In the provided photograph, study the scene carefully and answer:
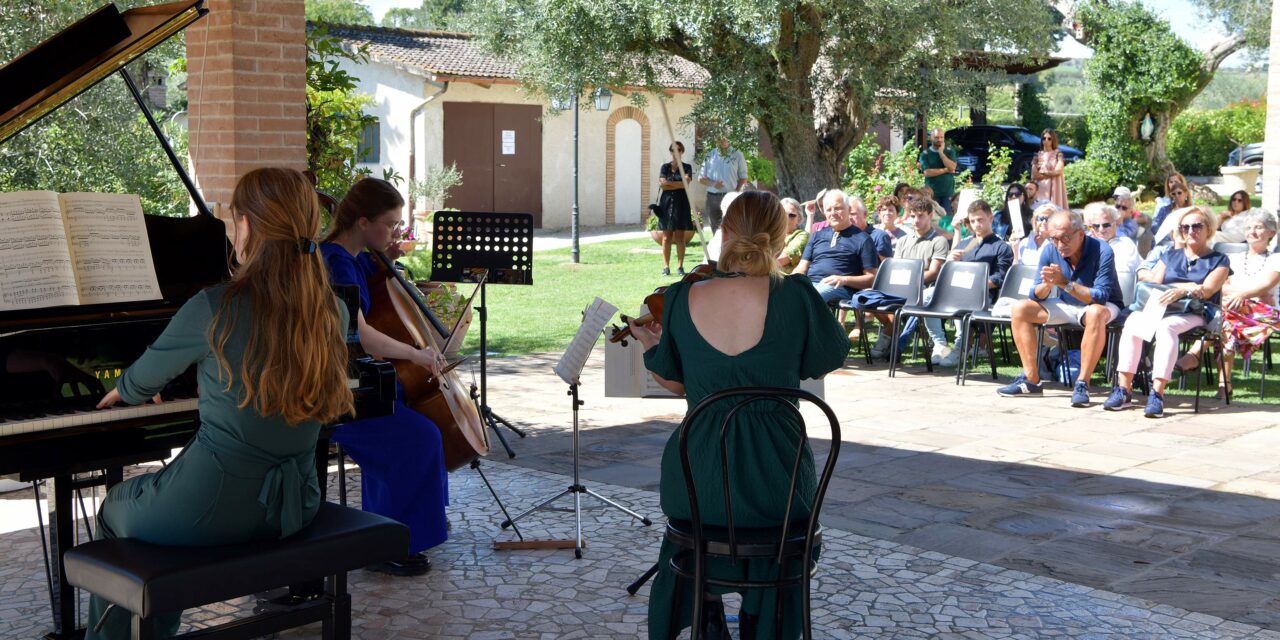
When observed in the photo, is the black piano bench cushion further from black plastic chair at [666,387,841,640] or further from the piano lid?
the piano lid

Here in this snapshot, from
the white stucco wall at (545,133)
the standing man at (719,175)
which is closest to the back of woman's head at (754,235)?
the standing man at (719,175)

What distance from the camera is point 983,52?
14688 millimetres

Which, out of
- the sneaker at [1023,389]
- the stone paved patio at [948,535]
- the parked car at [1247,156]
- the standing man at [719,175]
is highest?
the parked car at [1247,156]

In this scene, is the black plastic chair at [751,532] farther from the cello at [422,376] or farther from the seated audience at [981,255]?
the seated audience at [981,255]

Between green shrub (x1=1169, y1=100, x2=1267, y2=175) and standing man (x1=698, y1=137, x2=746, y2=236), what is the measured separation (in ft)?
51.4

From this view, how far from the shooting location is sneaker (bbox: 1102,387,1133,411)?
808 cm

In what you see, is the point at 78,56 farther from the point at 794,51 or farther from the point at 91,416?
the point at 794,51

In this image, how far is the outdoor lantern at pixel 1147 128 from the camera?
23.5 metres

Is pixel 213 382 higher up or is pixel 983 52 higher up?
pixel 983 52

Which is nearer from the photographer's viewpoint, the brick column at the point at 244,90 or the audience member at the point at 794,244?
the brick column at the point at 244,90

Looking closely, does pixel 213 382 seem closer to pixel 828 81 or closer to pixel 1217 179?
pixel 828 81

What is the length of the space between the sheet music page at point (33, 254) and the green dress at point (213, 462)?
26.2 inches

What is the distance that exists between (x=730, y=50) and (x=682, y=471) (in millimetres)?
11309

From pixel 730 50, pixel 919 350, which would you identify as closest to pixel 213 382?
pixel 919 350
